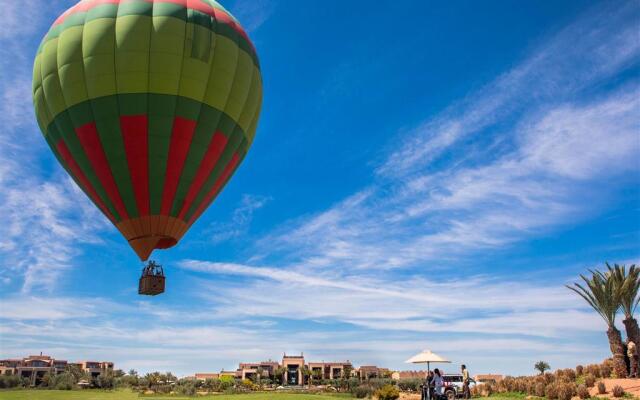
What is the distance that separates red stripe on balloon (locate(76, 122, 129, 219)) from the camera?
2361cm

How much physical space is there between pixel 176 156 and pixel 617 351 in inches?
1202

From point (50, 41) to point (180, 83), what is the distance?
7189 mm

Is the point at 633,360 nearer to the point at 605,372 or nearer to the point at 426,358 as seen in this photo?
the point at 605,372

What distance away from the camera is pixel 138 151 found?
77.7 ft

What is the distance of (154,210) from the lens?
79.4ft

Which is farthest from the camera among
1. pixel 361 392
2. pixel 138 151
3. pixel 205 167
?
pixel 361 392

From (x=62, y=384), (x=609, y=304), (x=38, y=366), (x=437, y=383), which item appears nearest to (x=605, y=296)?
(x=609, y=304)

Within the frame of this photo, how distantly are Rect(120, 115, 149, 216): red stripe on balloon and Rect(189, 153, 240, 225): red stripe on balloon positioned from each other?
118 inches

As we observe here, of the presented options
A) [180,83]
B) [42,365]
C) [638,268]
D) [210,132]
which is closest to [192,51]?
[180,83]

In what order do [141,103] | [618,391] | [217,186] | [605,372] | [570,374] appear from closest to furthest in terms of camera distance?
1. [141,103]
2. [618,391]
3. [217,186]
4. [570,374]
5. [605,372]

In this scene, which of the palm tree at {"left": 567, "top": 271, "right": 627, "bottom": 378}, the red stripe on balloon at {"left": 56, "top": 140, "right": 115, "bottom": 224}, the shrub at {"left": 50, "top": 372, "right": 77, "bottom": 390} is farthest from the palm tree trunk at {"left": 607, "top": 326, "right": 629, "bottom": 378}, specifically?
the shrub at {"left": 50, "top": 372, "right": 77, "bottom": 390}

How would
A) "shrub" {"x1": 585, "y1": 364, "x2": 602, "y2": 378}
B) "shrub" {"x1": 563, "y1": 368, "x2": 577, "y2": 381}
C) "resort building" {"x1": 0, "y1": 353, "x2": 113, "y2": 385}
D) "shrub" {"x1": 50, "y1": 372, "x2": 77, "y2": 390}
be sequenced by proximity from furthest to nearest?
"resort building" {"x1": 0, "y1": 353, "x2": 113, "y2": 385}
"shrub" {"x1": 50, "y1": 372, "x2": 77, "y2": 390}
"shrub" {"x1": 585, "y1": 364, "x2": 602, "y2": 378}
"shrub" {"x1": 563, "y1": 368, "x2": 577, "y2": 381}

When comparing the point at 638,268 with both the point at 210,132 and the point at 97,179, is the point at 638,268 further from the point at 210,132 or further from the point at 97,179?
the point at 97,179

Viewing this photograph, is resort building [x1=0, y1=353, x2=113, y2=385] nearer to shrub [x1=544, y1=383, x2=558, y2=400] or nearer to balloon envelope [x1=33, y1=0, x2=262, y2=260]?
balloon envelope [x1=33, y1=0, x2=262, y2=260]
